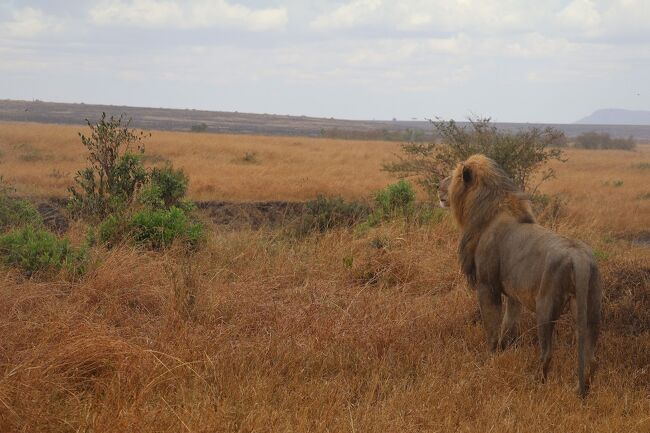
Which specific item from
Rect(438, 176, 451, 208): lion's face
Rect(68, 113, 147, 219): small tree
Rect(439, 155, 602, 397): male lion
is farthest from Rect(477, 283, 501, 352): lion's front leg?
Rect(68, 113, 147, 219): small tree

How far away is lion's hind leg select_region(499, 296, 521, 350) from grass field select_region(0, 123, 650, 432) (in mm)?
163

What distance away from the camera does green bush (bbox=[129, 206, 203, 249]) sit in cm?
896

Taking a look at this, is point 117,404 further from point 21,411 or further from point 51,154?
point 51,154

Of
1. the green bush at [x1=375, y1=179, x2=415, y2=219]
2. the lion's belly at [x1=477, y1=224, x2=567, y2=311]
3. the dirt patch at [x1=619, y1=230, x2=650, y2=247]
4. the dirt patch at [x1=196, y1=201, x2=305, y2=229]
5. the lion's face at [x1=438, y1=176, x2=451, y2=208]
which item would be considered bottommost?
the dirt patch at [x1=619, y1=230, x2=650, y2=247]

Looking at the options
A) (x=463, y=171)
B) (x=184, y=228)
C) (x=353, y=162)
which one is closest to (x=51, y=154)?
(x=353, y=162)

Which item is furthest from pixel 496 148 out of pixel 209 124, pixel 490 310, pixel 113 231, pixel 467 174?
pixel 209 124

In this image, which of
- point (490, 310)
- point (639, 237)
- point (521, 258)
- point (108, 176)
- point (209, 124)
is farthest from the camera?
point (209, 124)

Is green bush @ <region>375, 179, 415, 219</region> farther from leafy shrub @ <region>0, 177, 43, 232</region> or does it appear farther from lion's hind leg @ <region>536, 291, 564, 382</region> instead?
lion's hind leg @ <region>536, 291, 564, 382</region>

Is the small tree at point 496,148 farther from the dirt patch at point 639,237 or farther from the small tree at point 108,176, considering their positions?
the small tree at point 108,176

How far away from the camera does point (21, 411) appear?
14.1 ft

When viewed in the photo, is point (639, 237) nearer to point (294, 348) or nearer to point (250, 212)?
point (250, 212)

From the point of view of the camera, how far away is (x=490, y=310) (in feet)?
19.8

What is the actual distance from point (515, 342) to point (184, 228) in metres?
4.50

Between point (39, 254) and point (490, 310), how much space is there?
177 inches
